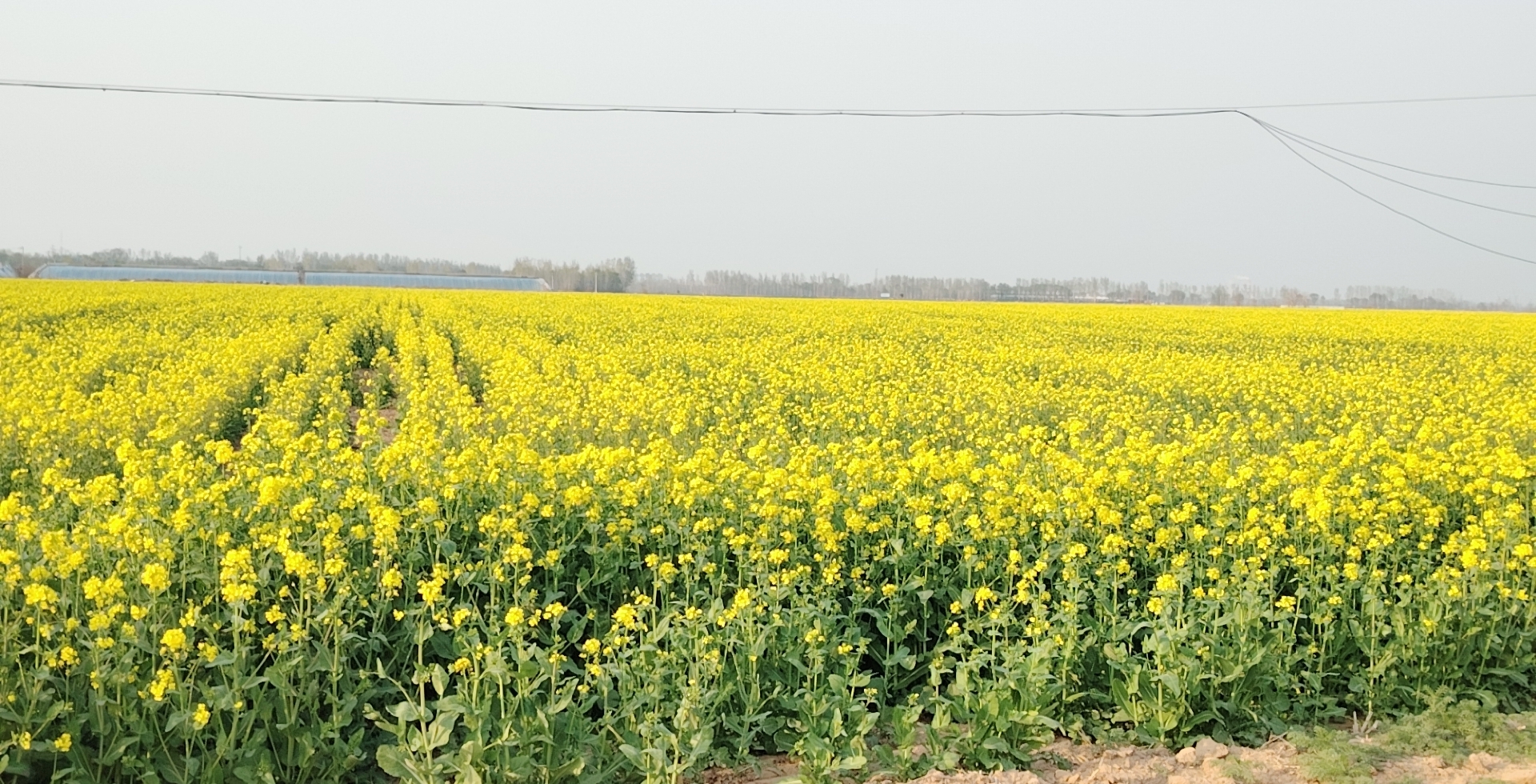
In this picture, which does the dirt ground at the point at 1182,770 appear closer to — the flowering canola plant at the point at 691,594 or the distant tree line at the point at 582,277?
the flowering canola plant at the point at 691,594

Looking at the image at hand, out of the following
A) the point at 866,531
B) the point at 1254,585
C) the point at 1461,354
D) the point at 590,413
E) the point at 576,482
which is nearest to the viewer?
the point at 1254,585

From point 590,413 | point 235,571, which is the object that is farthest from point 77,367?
point 235,571

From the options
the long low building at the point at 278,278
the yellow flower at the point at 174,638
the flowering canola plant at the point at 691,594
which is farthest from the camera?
the long low building at the point at 278,278

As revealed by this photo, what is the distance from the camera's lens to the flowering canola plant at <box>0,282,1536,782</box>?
163 inches

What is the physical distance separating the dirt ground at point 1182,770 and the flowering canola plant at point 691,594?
4.1 inches

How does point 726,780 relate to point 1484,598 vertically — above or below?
below

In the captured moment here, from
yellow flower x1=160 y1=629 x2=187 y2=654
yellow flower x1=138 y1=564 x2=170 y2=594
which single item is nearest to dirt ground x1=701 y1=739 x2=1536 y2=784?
yellow flower x1=160 y1=629 x2=187 y2=654

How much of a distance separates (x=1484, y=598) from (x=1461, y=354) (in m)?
21.9

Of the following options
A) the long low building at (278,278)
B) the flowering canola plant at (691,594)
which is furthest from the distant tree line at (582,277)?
the flowering canola plant at (691,594)

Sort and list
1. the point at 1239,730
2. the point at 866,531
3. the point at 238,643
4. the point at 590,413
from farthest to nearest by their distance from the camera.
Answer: the point at 590,413 → the point at 866,531 → the point at 1239,730 → the point at 238,643

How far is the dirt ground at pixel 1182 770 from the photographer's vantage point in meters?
4.32

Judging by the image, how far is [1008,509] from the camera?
6.39 m

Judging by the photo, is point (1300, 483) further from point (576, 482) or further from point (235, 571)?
point (235, 571)

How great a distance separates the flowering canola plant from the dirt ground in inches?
4.1
